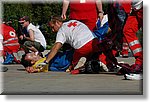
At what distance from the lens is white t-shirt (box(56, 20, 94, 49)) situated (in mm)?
5645

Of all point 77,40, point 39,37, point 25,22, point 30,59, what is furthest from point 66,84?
point 25,22

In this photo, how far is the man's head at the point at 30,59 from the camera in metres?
5.98

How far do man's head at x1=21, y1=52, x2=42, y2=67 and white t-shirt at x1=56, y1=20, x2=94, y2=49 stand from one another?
507 mm

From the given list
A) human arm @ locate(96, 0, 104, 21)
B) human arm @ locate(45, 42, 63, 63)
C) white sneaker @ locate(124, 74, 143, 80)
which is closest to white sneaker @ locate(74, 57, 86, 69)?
human arm @ locate(45, 42, 63, 63)

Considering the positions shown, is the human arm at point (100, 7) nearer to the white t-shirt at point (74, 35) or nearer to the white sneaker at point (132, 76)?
the white t-shirt at point (74, 35)

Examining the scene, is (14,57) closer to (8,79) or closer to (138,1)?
(8,79)

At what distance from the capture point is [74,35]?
5676mm

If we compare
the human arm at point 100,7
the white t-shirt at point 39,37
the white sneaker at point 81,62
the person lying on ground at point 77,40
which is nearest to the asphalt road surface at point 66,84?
the white sneaker at point 81,62

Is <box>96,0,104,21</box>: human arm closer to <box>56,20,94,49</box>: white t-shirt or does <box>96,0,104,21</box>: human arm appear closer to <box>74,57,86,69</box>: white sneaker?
<box>56,20,94,49</box>: white t-shirt

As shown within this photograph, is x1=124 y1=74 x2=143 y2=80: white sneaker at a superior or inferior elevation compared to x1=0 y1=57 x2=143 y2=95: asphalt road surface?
superior

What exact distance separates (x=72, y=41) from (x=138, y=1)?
116cm

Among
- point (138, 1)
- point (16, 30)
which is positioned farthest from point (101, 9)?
point (16, 30)

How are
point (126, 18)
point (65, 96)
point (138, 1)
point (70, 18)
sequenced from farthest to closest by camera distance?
point (70, 18) < point (126, 18) < point (138, 1) < point (65, 96)

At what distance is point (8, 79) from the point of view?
5043 millimetres
